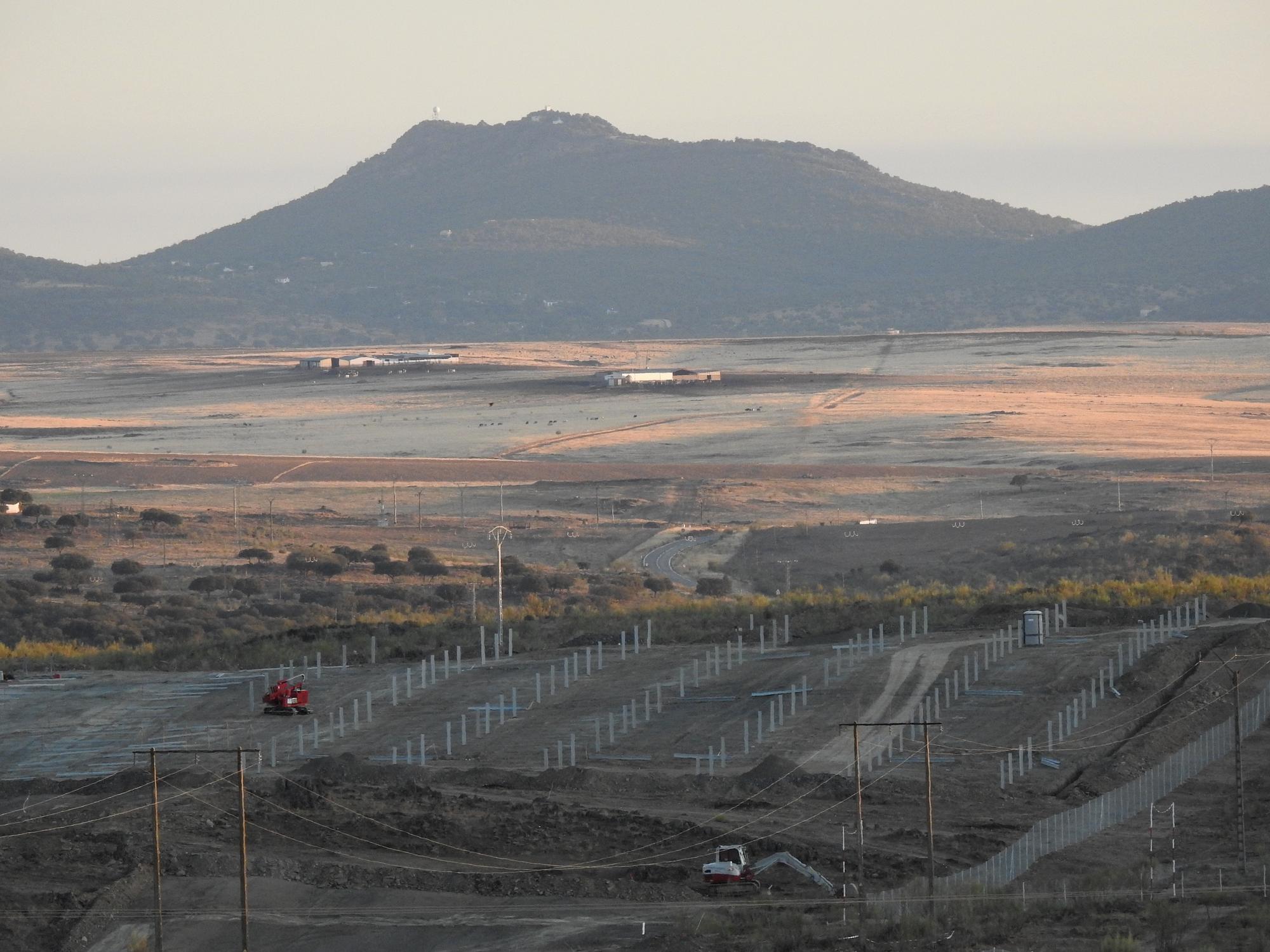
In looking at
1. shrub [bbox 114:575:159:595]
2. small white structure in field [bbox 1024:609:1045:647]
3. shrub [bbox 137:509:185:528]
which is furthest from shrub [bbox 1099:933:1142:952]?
shrub [bbox 137:509:185:528]

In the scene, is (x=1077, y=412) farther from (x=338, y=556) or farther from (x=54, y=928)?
(x=54, y=928)

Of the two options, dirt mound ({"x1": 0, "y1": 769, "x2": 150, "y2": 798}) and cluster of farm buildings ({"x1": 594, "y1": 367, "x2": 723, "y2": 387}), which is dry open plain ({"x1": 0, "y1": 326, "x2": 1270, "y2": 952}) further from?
cluster of farm buildings ({"x1": 594, "y1": 367, "x2": 723, "y2": 387})

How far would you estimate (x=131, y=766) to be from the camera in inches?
1411

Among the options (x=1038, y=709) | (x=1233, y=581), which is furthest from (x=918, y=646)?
(x=1233, y=581)

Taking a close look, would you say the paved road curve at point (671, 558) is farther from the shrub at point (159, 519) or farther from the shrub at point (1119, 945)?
the shrub at point (1119, 945)

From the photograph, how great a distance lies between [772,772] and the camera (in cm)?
3344

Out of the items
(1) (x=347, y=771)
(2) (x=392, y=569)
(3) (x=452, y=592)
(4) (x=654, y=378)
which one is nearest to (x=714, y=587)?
(3) (x=452, y=592)

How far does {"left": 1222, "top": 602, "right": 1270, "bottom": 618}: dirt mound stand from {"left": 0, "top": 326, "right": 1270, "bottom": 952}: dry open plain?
228mm

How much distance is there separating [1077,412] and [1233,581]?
243ft

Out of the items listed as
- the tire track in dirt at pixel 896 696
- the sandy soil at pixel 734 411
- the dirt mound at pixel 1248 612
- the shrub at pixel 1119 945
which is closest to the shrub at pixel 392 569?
the tire track in dirt at pixel 896 696

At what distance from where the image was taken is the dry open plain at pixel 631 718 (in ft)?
85.4

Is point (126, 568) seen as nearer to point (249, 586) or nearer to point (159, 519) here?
point (249, 586)

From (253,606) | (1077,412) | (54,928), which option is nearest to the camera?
(54,928)

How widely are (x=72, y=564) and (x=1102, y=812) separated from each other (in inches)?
1630
